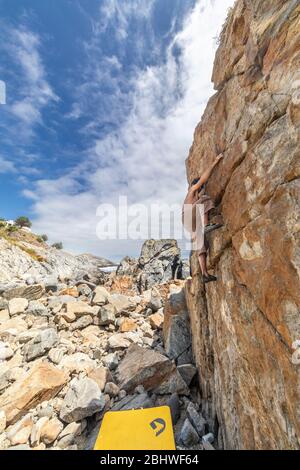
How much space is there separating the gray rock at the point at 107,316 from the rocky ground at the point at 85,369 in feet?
0.15

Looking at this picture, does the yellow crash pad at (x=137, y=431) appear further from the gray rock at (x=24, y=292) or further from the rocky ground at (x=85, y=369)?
the gray rock at (x=24, y=292)

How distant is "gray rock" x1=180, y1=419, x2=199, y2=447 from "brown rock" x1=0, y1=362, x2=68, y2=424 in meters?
3.64

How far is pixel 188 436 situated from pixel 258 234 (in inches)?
173

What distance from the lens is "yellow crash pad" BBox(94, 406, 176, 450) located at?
11.7 ft

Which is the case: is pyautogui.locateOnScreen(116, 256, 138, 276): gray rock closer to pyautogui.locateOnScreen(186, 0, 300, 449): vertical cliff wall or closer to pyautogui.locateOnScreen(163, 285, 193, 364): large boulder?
pyautogui.locateOnScreen(163, 285, 193, 364): large boulder

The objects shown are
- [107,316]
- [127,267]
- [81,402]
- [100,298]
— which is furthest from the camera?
[127,267]

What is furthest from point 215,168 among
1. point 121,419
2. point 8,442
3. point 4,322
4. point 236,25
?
point 4,322

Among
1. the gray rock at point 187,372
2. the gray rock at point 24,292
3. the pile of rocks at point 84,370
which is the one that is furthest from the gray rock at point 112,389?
the gray rock at point 24,292

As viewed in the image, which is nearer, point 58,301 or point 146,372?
point 146,372

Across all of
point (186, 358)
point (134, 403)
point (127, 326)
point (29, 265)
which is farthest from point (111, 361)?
point (29, 265)

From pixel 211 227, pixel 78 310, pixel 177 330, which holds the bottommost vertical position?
pixel 177 330

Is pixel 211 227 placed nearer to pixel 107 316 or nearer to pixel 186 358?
pixel 186 358

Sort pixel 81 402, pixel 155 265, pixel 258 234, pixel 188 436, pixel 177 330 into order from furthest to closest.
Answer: pixel 155 265 → pixel 177 330 → pixel 81 402 → pixel 188 436 → pixel 258 234

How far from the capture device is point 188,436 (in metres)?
4.17
